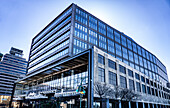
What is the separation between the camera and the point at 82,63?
41.3m

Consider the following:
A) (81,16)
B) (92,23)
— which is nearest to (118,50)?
(92,23)

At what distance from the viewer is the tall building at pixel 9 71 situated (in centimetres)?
13788

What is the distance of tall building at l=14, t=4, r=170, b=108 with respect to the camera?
36.8 metres

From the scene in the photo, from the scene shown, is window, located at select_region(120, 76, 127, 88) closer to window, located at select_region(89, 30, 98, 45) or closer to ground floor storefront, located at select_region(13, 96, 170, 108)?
ground floor storefront, located at select_region(13, 96, 170, 108)

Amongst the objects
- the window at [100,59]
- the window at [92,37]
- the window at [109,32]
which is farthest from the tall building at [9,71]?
the window at [100,59]

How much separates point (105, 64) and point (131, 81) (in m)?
17.1

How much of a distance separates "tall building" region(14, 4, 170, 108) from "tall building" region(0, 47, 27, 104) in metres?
73.0

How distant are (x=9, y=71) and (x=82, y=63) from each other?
138 metres

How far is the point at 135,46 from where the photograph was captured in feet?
292

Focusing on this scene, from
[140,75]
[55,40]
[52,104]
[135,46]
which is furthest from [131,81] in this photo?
[135,46]

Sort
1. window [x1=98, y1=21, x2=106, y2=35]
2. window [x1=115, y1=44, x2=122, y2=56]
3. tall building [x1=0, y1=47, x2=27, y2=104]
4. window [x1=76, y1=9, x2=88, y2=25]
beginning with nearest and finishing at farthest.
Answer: window [x1=76, y1=9, x2=88, y2=25]
window [x1=98, y1=21, x2=106, y2=35]
window [x1=115, y1=44, x2=122, y2=56]
tall building [x1=0, y1=47, x2=27, y2=104]

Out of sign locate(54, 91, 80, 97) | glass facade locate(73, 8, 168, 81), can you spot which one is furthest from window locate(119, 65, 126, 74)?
glass facade locate(73, 8, 168, 81)

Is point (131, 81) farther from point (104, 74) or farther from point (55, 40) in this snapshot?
point (55, 40)

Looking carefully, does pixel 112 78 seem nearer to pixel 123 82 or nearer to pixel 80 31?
pixel 123 82
